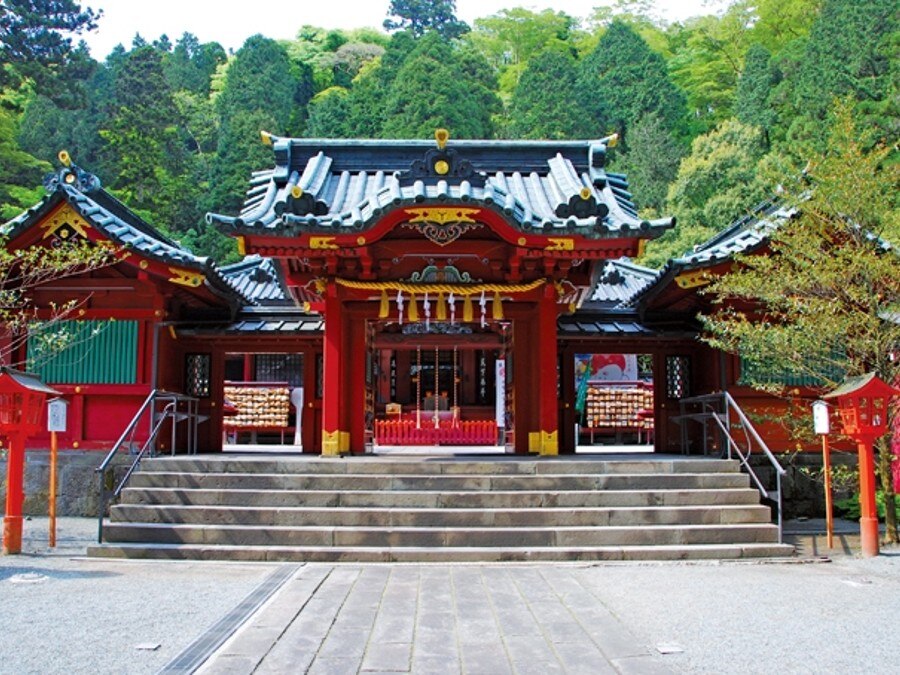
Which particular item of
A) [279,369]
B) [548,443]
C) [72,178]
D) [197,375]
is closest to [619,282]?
[548,443]

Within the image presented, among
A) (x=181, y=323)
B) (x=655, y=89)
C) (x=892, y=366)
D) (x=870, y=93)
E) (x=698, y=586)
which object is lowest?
(x=698, y=586)

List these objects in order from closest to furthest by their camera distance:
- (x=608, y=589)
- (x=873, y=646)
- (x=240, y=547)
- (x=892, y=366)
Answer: (x=873, y=646), (x=608, y=589), (x=240, y=547), (x=892, y=366)

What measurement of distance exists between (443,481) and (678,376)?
6.41 m

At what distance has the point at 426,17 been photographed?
2712 inches

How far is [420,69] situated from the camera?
1806 inches

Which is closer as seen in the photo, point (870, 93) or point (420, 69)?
point (870, 93)

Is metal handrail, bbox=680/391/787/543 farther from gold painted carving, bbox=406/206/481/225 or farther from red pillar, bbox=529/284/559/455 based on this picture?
gold painted carving, bbox=406/206/481/225

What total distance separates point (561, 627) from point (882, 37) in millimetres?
34078

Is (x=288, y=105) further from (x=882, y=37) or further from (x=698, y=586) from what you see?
(x=698, y=586)

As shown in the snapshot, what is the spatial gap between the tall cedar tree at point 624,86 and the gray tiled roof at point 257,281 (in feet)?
105

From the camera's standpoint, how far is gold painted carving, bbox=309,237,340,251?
11.2 metres

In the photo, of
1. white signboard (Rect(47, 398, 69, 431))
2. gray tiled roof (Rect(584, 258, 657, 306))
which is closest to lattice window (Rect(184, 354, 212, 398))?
white signboard (Rect(47, 398, 69, 431))

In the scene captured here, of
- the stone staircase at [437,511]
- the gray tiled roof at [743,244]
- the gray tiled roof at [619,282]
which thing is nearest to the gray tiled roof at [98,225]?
the stone staircase at [437,511]

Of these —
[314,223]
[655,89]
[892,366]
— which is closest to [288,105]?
[655,89]
